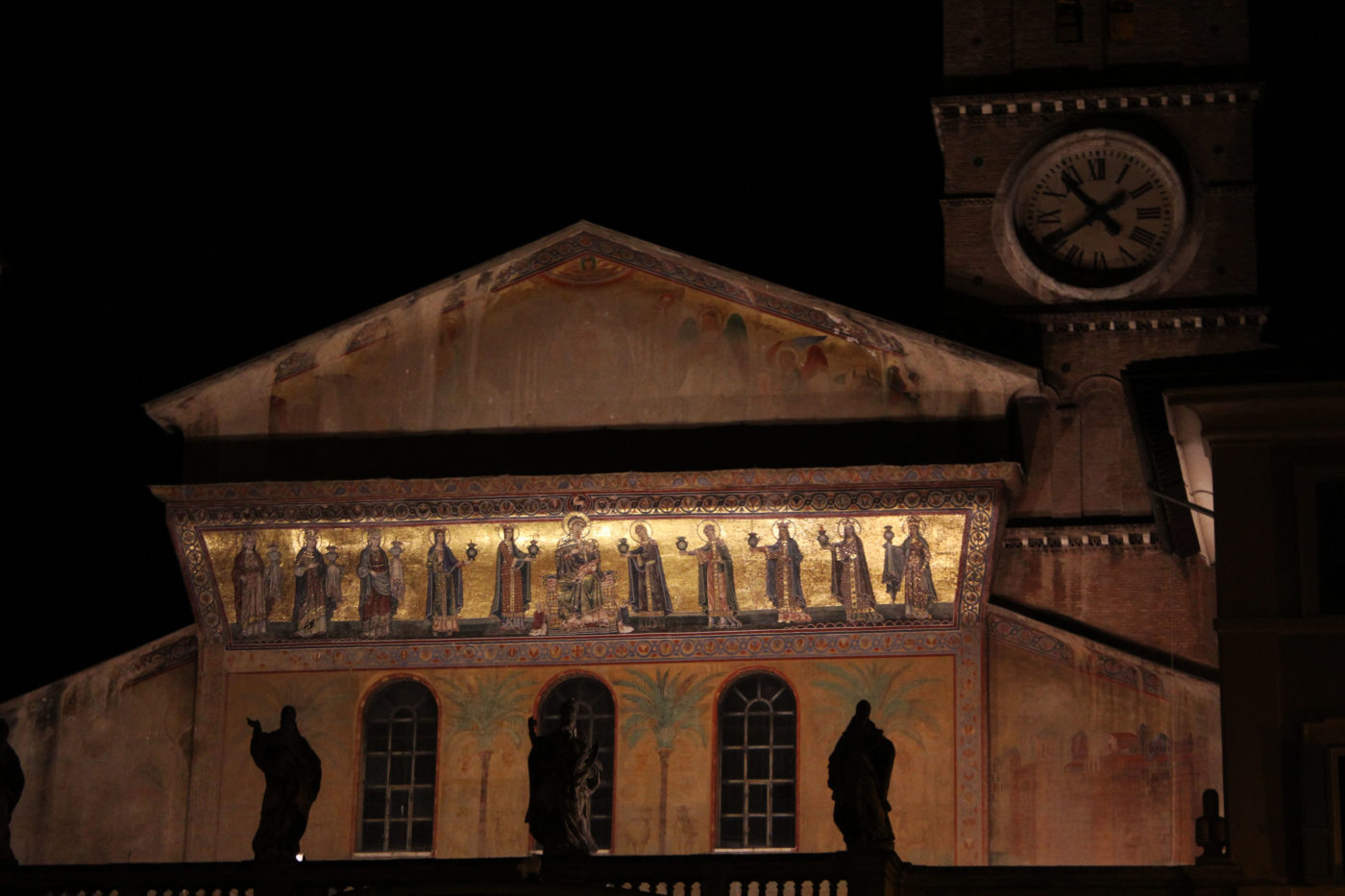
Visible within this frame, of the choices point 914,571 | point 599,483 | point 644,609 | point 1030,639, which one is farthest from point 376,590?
point 1030,639

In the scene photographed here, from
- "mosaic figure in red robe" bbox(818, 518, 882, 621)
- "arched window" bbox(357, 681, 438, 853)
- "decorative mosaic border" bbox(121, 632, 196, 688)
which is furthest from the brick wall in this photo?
"decorative mosaic border" bbox(121, 632, 196, 688)

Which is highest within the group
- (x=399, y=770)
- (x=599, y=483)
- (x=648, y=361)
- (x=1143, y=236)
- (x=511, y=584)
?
(x=1143, y=236)

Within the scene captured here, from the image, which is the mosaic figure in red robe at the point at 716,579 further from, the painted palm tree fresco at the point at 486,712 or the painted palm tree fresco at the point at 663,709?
the painted palm tree fresco at the point at 486,712

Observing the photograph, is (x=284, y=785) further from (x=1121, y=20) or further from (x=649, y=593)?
(x=1121, y=20)

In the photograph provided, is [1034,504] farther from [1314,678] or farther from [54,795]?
[54,795]

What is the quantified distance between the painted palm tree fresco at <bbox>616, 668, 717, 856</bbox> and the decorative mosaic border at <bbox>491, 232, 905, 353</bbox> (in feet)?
14.1

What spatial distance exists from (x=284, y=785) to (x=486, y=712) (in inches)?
244

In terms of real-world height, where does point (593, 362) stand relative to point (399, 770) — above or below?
above

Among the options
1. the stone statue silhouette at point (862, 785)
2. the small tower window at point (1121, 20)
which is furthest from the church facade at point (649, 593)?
the stone statue silhouette at point (862, 785)

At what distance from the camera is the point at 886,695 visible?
28.3 meters

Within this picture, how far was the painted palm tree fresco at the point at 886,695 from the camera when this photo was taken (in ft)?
92.3

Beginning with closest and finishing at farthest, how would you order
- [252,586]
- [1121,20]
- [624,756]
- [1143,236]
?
[624,756] < [252,586] < [1143,236] < [1121,20]

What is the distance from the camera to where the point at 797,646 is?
28.6 meters

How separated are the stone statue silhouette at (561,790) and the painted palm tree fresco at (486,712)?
20.9 feet
